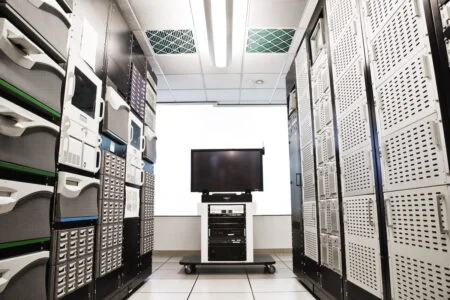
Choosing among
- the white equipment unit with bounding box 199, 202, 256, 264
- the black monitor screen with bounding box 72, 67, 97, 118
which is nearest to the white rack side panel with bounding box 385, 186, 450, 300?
the black monitor screen with bounding box 72, 67, 97, 118

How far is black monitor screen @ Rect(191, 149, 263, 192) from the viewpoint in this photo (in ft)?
15.7

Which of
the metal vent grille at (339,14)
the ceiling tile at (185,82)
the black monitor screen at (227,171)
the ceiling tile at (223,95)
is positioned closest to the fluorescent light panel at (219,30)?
the ceiling tile at (185,82)

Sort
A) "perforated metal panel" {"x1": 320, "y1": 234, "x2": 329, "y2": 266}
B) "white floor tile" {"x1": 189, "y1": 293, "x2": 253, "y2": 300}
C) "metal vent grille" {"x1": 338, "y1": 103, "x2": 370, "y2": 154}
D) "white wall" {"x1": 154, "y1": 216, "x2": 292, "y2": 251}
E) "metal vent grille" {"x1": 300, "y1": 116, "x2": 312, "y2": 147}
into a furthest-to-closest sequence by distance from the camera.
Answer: "white wall" {"x1": 154, "y1": 216, "x2": 292, "y2": 251} < "metal vent grille" {"x1": 300, "y1": 116, "x2": 312, "y2": 147} < "white floor tile" {"x1": 189, "y1": 293, "x2": 253, "y2": 300} < "perforated metal panel" {"x1": 320, "y1": 234, "x2": 329, "y2": 266} < "metal vent grille" {"x1": 338, "y1": 103, "x2": 370, "y2": 154}

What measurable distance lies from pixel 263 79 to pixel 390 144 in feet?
12.6

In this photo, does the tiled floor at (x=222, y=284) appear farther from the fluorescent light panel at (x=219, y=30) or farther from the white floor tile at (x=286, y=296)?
the fluorescent light panel at (x=219, y=30)

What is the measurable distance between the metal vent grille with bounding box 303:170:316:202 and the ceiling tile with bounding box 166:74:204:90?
8.77 feet

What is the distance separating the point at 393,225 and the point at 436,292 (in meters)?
0.38

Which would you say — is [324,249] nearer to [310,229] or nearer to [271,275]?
[310,229]

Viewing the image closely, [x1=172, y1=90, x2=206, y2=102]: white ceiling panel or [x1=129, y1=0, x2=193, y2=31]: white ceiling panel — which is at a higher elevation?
[x1=129, y1=0, x2=193, y2=31]: white ceiling panel

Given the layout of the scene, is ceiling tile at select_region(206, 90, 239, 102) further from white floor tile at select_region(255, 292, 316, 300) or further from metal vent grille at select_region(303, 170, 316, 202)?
white floor tile at select_region(255, 292, 316, 300)

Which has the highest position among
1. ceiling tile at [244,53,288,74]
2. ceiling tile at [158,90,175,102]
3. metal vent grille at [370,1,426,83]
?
ceiling tile at [244,53,288,74]

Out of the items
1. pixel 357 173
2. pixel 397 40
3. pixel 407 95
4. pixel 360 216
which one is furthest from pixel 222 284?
pixel 397 40

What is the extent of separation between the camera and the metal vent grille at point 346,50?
2.03 meters

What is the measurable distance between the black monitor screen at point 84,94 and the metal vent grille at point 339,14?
1.82 m
